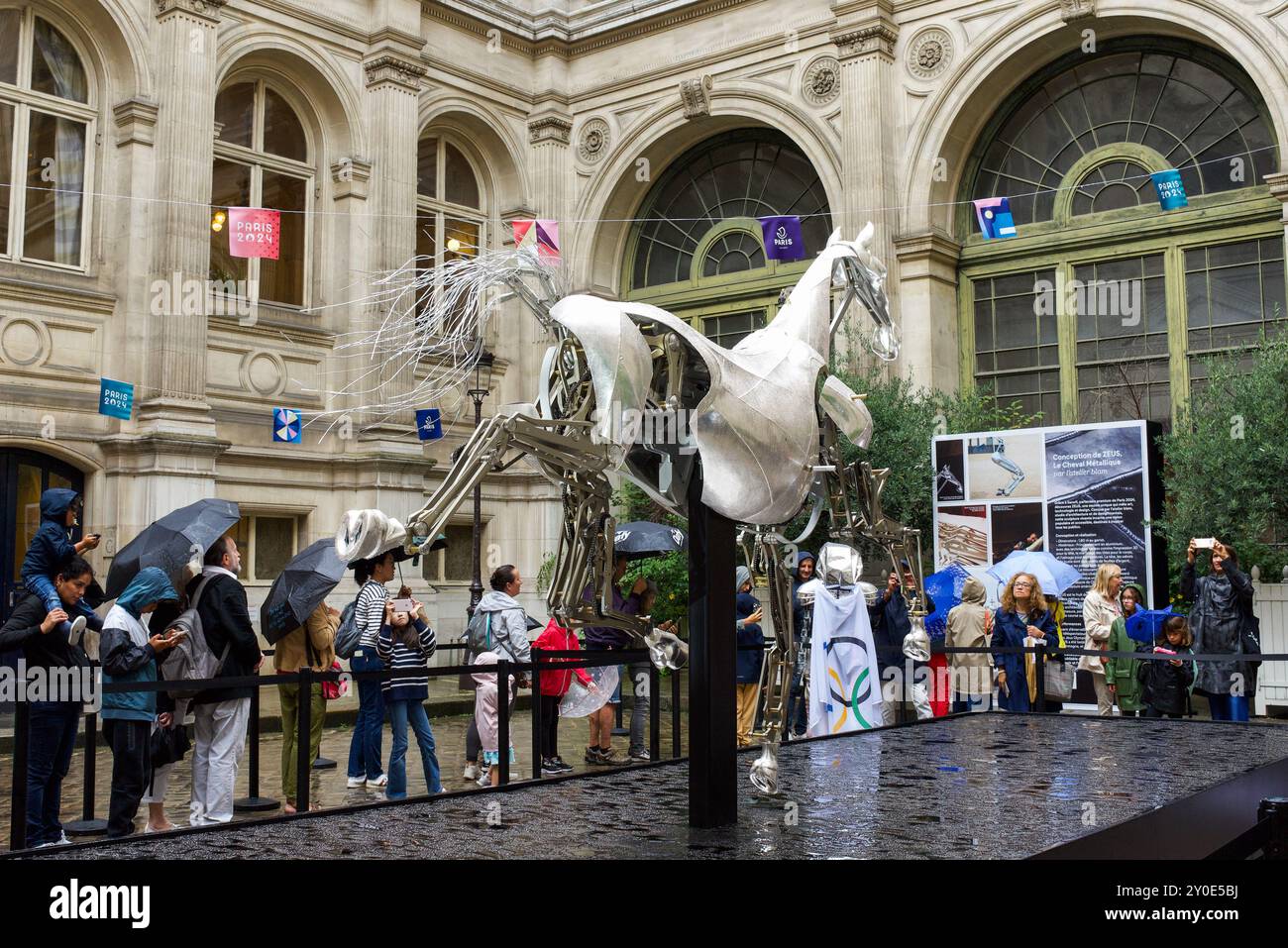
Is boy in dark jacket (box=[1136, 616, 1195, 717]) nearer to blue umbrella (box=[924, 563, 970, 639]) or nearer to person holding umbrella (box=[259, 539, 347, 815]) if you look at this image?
blue umbrella (box=[924, 563, 970, 639])

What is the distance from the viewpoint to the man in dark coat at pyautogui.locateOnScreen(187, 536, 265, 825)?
23.8 feet

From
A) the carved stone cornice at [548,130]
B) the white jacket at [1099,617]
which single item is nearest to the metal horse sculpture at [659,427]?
the white jacket at [1099,617]

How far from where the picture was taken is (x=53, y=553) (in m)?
6.96

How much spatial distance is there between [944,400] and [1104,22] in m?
5.78

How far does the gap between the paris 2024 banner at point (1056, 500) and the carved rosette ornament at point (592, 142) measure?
10504mm

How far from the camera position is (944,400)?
1847 cm

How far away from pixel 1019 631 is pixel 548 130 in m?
15.5

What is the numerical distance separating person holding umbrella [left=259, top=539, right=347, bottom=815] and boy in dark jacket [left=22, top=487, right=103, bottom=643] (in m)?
1.22

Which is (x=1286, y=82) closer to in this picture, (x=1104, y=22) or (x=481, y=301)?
(x=1104, y=22)

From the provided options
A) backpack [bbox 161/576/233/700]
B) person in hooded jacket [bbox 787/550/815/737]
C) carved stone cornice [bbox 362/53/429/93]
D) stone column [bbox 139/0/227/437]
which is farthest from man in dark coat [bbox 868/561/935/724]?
carved stone cornice [bbox 362/53/429/93]

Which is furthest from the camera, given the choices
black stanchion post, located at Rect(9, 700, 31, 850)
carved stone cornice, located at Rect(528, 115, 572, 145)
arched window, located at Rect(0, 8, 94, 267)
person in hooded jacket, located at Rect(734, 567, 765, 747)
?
carved stone cornice, located at Rect(528, 115, 572, 145)

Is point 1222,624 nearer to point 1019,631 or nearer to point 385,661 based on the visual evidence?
point 1019,631
